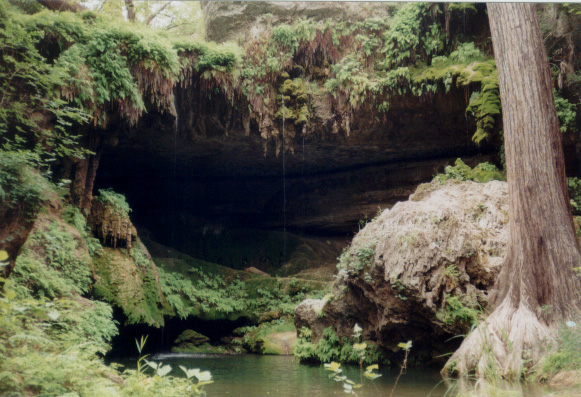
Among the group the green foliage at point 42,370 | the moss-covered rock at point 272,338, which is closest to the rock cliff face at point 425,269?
the moss-covered rock at point 272,338

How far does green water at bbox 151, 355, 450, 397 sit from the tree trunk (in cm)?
59

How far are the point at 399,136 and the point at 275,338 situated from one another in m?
6.45

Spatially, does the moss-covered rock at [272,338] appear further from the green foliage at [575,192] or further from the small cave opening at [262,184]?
the green foliage at [575,192]

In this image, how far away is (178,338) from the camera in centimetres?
1089

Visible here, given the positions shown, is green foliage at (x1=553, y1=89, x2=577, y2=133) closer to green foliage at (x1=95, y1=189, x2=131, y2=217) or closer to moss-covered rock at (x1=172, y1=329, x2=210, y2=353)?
green foliage at (x1=95, y1=189, x2=131, y2=217)

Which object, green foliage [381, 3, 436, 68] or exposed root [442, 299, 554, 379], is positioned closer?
exposed root [442, 299, 554, 379]

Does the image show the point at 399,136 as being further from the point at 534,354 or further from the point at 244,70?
the point at 534,354

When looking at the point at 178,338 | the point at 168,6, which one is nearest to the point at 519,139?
the point at 178,338

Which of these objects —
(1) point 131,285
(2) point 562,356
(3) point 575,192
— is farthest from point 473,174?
(1) point 131,285

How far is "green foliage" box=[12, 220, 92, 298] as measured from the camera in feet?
18.3

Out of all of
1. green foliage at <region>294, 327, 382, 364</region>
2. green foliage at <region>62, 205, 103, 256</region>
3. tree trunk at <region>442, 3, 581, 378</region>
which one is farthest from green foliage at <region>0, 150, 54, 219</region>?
green foliage at <region>294, 327, 382, 364</region>

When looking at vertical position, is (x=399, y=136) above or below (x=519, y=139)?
above

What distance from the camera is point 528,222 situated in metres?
5.79

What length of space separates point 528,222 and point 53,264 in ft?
22.6
